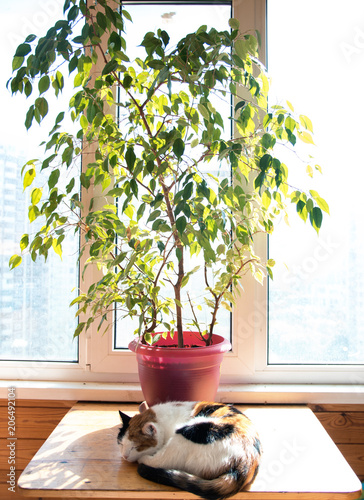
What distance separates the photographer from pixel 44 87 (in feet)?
3.23

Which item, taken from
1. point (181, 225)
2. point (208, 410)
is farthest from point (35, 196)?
point (208, 410)

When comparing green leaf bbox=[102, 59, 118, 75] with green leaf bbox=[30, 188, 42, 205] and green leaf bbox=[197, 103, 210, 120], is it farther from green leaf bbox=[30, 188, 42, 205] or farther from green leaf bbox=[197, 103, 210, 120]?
green leaf bbox=[30, 188, 42, 205]

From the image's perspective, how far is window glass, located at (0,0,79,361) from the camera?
157 centimetres

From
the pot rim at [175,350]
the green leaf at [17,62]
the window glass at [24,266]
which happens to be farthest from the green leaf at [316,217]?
the window glass at [24,266]

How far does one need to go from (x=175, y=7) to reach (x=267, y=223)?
959 millimetres

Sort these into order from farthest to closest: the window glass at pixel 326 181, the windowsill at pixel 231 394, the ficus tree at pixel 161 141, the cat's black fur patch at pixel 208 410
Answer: the window glass at pixel 326 181 < the windowsill at pixel 231 394 < the cat's black fur patch at pixel 208 410 < the ficus tree at pixel 161 141

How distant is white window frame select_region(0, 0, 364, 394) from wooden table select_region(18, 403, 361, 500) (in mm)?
224

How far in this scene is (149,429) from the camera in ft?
3.30

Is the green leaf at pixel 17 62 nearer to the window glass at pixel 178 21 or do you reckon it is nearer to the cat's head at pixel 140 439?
the window glass at pixel 178 21

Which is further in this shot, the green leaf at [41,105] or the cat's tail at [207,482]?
the green leaf at [41,105]

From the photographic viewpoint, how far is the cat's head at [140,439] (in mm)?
1006

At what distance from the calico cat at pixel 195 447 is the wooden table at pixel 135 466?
0.04 metres

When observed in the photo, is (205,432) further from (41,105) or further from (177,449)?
(41,105)

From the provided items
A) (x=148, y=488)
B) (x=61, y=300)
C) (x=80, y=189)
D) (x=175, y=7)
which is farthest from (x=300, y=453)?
(x=175, y=7)
